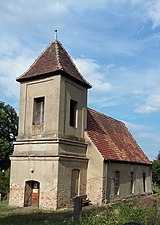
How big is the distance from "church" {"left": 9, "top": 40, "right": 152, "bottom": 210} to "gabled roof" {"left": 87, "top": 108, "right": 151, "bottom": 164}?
11 cm

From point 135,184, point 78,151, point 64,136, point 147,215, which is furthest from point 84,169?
point 147,215

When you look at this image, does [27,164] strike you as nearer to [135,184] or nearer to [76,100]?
[76,100]

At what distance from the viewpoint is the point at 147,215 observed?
9938 mm

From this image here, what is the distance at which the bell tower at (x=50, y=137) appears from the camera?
1898cm

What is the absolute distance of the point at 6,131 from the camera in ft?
156

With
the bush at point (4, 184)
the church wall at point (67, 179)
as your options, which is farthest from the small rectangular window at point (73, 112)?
the bush at point (4, 184)

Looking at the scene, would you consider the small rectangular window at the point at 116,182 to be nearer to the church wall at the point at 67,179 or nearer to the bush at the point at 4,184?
the church wall at the point at 67,179

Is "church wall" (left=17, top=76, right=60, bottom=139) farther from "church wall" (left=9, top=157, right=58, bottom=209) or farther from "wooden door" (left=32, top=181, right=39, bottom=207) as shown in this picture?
"wooden door" (left=32, top=181, right=39, bottom=207)

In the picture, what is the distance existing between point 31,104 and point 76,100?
3.02 meters

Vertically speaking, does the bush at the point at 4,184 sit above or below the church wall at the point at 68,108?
below

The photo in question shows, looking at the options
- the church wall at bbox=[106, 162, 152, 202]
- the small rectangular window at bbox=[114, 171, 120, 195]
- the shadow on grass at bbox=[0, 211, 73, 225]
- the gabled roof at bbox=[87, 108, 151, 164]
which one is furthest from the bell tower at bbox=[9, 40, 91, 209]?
the small rectangular window at bbox=[114, 171, 120, 195]

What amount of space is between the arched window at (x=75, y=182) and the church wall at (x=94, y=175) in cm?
97

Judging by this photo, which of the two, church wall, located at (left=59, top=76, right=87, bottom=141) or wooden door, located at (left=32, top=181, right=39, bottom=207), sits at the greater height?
church wall, located at (left=59, top=76, right=87, bottom=141)

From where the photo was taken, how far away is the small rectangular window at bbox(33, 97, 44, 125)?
67.6ft
